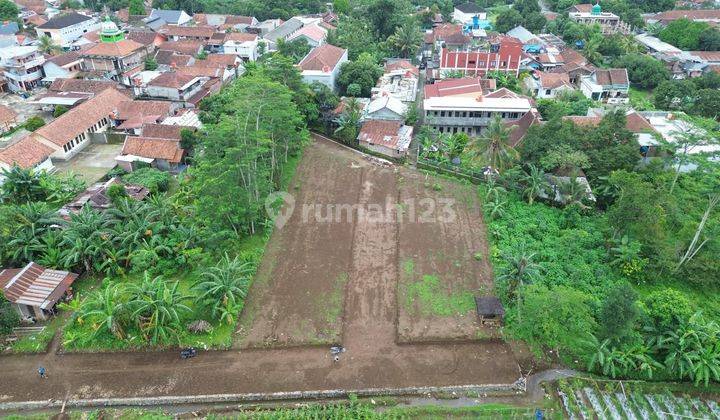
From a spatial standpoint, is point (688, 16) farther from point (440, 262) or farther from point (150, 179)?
point (150, 179)

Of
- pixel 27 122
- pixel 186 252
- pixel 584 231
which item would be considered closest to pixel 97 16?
pixel 27 122

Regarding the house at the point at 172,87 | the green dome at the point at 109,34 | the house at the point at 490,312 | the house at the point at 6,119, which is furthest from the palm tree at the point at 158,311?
the green dome at the point at 109,34

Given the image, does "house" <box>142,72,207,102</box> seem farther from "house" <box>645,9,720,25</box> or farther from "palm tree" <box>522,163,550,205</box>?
"house" <box>645,9,720,25</box>

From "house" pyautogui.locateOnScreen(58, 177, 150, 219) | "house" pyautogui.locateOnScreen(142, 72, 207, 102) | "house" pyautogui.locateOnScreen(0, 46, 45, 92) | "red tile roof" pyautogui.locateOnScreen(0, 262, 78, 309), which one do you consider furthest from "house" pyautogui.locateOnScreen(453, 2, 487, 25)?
"red tile roof" pyautogui.locateOnScreen(0, 262, 78, 309)

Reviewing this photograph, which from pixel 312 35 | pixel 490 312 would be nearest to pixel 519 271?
pixel 490 312

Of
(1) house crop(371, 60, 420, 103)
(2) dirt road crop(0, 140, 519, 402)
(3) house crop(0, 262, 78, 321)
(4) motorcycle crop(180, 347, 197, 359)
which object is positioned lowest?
(2) dirt road crop(0, 140, 519, 402)

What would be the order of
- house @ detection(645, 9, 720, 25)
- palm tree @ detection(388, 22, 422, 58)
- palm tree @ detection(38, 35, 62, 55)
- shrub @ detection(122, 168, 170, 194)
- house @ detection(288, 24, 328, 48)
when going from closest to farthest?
1. shrub @ detection(122, 168, 170, 194)
2. palm tree @ detection(38, 35, 62, 55)
3. house @ detection(288, 24, 328, 48)
4. palm tree @ detection(388, 22, 422, 58)
5. house @ detection(645, 9, 720, 25)

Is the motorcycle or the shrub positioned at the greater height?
the shrub
